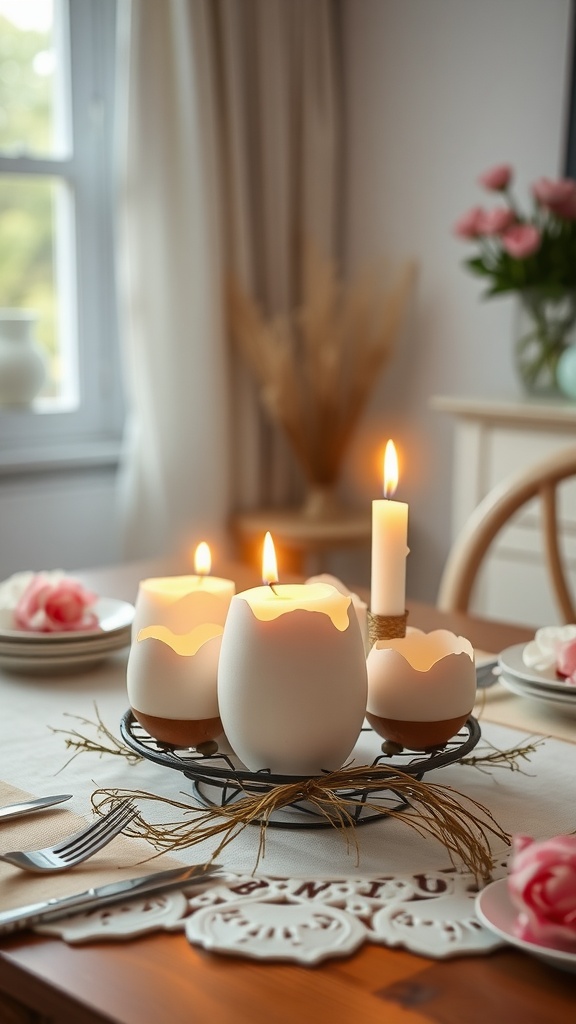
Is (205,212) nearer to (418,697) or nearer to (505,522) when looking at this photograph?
(505,522)

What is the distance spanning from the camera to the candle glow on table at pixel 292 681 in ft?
2.67

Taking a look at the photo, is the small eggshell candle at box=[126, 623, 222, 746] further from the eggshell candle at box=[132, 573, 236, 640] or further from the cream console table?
the cream console table

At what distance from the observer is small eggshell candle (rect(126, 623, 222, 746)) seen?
874mm

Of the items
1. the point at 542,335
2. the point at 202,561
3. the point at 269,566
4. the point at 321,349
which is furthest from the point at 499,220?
the point at 269,566

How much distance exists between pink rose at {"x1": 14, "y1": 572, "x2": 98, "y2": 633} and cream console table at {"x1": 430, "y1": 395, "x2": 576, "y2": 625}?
4.54ft

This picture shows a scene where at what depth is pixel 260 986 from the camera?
2.11ft

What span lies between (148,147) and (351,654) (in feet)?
7.50

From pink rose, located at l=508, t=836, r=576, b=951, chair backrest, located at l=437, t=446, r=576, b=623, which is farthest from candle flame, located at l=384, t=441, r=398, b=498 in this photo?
chair backrest, located at l=437, t=446, r=576, b=623

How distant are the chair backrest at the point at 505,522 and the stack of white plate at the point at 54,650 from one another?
1.90ft

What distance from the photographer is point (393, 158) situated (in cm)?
318

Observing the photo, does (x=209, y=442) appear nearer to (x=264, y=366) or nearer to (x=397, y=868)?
(x=264, y=366)

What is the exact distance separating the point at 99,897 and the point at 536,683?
1.70 feet

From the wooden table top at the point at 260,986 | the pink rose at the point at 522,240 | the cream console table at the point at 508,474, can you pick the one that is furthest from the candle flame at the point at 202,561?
the pink rose at the point at 522,240

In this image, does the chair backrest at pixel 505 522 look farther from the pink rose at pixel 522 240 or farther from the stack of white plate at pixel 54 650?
the pink rose at pixel 522 240
